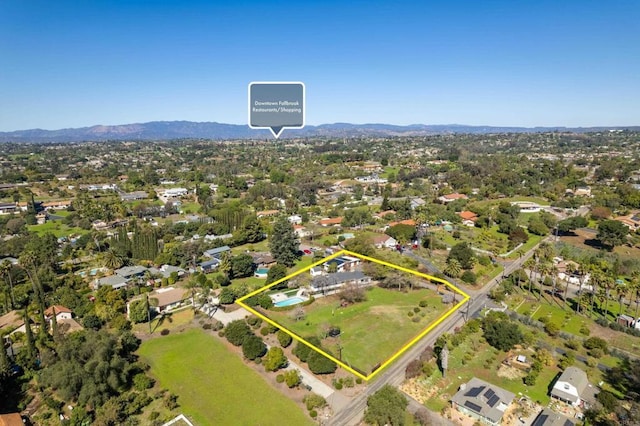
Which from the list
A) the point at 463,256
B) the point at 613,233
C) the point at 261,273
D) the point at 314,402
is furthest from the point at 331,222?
the point at 314,402

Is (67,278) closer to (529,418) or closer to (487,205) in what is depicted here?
(529,418)

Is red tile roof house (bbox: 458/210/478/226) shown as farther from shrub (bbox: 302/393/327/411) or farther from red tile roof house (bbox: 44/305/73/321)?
red tile roof house (bbox: 44/305/73/321)

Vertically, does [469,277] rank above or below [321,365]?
above

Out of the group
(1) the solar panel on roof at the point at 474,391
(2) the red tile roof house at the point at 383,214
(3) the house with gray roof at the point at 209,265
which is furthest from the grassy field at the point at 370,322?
(2) the red tile roof house at the point at 383,214

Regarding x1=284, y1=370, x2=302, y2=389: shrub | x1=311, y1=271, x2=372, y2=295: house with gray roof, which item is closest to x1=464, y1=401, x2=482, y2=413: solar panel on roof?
x1=284, y1=370, x2=302, y2=389: shrub

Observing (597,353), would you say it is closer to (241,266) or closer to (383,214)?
(241,266)

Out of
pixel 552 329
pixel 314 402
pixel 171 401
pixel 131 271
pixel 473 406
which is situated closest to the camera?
pixel 473 406

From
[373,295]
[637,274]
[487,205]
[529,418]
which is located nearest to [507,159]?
[487,205]
